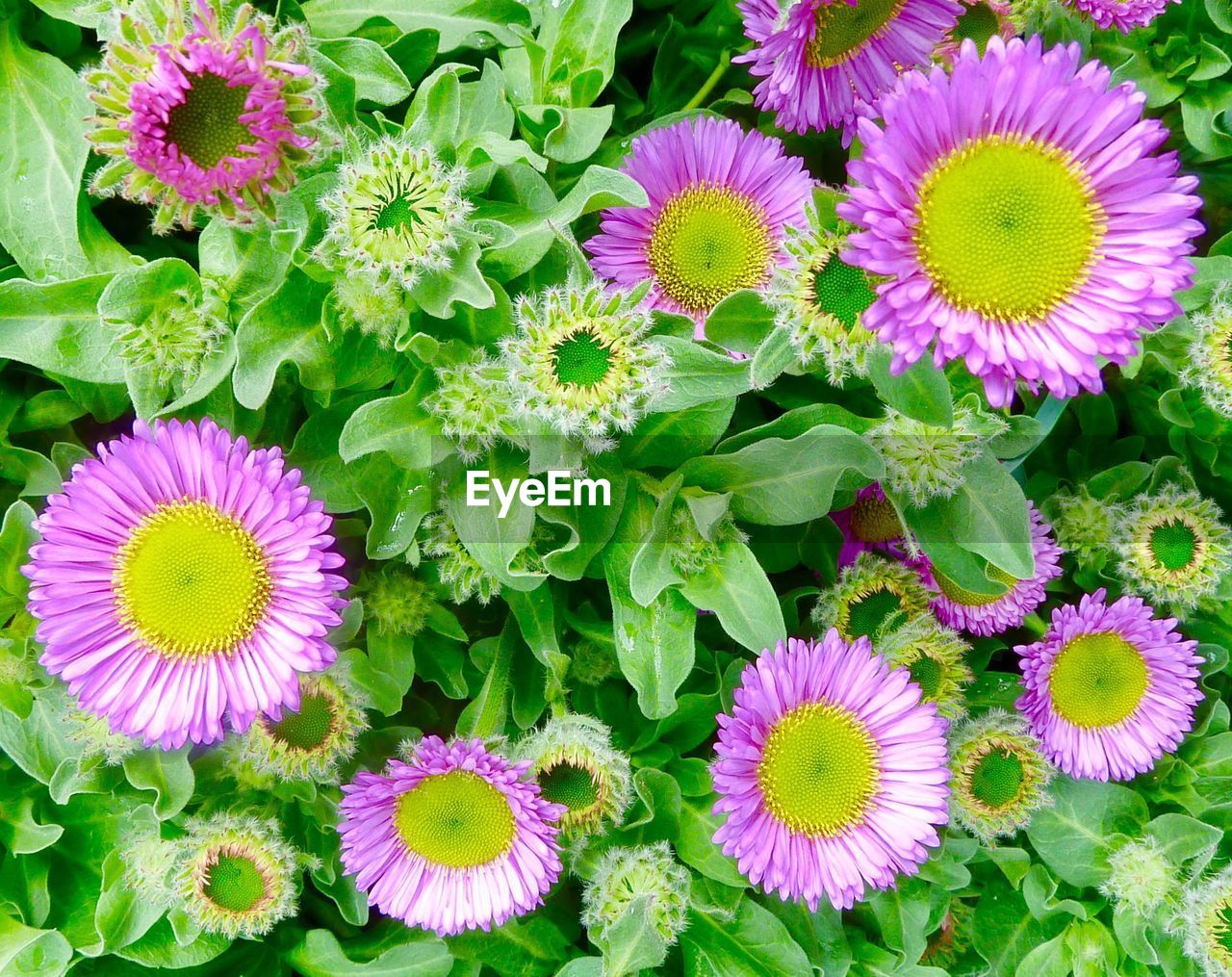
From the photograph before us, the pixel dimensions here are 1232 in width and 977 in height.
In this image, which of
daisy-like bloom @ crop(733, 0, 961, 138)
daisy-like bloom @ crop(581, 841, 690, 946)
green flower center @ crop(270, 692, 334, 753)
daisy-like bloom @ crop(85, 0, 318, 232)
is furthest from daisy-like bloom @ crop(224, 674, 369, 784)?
daisy-like bloom @ crop(733, 0, 961, 138)

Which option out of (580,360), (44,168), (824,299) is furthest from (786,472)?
(44,168)

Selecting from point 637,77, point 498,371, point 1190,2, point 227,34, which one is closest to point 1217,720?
point 1190,2

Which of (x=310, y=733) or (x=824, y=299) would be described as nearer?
(x=824, y=299)

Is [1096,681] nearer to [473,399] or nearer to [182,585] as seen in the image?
[473,399]

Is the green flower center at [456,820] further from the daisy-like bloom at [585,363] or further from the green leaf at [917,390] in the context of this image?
the green leaf at [917,390]

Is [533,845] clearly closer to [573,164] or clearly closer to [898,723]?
[898,723]

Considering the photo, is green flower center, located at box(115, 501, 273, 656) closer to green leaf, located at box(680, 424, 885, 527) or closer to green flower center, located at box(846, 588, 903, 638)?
green leaf, located at box(680, 424, 885, 527)
